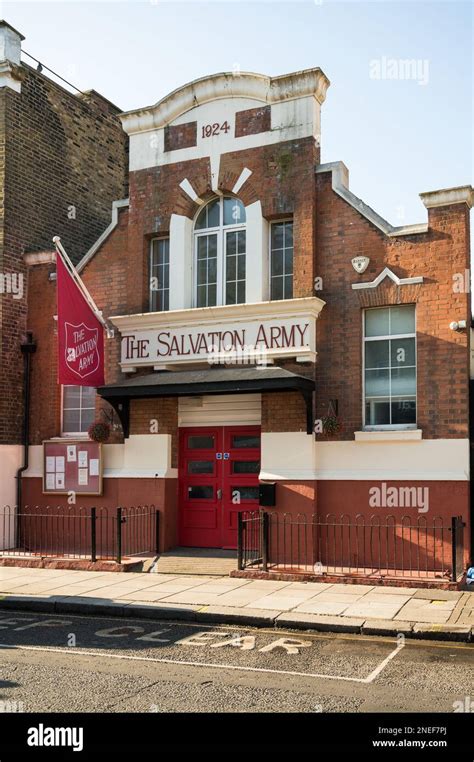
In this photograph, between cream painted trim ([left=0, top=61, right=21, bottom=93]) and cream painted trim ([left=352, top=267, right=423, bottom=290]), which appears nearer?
cream painted trim ([left=352, top=267, right=423, bottom=290])

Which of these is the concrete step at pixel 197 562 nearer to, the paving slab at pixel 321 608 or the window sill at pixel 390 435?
the paving slab at pixel 321 608

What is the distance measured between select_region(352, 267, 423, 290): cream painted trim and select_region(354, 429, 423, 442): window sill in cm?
259

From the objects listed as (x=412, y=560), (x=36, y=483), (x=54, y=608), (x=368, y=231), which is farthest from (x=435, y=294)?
(x=36, y=483)

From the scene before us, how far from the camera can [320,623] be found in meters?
10.2

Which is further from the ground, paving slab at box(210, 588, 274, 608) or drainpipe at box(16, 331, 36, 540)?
drainpipe at box(16, 331, 36, 540)

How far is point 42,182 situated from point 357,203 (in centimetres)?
780

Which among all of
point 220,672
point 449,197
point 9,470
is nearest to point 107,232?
point 9,470

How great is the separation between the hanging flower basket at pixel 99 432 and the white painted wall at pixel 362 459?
3434 millimetres

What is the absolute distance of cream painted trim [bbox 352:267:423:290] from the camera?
1444cm

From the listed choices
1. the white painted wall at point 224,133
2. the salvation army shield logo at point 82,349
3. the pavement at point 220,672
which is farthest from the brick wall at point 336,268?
the pavement at point 220,672

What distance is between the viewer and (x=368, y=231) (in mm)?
14945

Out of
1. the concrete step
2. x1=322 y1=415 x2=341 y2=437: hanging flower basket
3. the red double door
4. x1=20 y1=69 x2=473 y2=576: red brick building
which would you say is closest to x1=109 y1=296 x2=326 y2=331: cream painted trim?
x1=20 y1=69 x2=473 y2=576: red brick building

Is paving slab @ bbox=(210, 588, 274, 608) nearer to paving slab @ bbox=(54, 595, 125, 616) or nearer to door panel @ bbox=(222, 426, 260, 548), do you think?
paving slab @ bbox=(54, 595, 125, 616)
